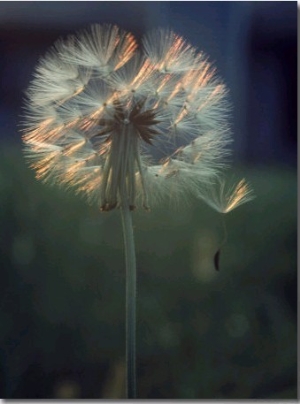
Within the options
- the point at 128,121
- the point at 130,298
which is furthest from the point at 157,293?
the point at 128,121

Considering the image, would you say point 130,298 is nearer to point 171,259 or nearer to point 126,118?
point 171,259

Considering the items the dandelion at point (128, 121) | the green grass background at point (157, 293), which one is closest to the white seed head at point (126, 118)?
the dandelion at point (128, 121)

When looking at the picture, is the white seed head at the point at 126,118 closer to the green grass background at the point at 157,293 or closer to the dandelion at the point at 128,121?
the dandelion at the point at 128,121

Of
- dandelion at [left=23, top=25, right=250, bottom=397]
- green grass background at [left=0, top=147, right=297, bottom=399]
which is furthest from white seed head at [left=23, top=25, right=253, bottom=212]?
green grass background at [left=0, top=147, right=297, bottom=399]

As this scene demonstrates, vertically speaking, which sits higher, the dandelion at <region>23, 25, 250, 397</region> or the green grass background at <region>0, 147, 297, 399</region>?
the dandelion at <region>23, 25, 250, 397</region>

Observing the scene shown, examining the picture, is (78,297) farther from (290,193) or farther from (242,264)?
(290,193)

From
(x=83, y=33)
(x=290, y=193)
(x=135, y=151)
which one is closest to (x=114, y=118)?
(x=135, y=151)

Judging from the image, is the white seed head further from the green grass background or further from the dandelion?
the green grass background
